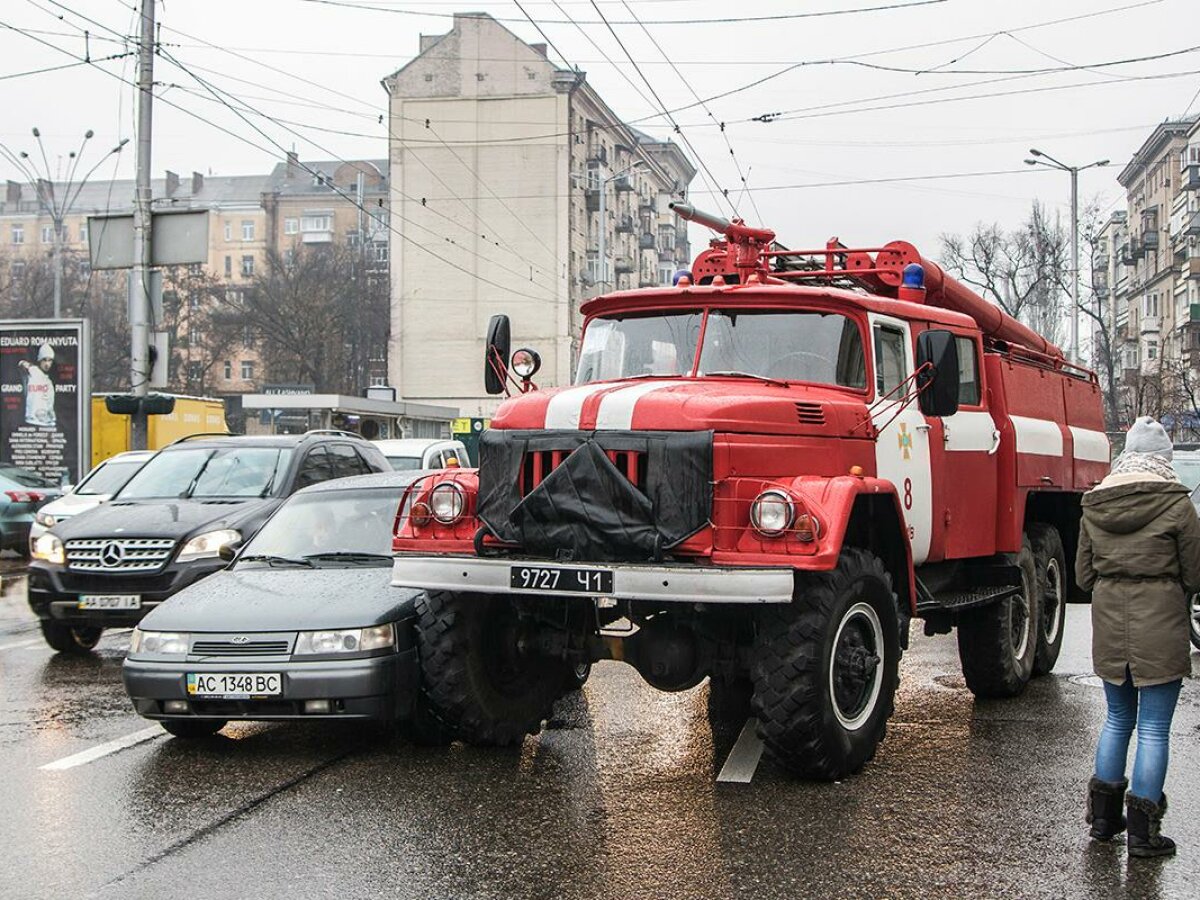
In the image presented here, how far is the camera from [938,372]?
320 inches

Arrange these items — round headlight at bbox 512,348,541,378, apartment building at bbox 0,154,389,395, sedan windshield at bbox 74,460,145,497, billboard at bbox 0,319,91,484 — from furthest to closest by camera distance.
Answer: apartment building at bbox 0,154,389,395, billboard at bbox 0,319,91,484, sedan windshield at bbox 74,460,145,497, round headlight at bbox 512,348,541,378

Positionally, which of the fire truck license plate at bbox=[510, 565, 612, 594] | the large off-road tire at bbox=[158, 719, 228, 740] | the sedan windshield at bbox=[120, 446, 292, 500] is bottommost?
the large off-road tire at bbox=[158, 719, 228, 740]

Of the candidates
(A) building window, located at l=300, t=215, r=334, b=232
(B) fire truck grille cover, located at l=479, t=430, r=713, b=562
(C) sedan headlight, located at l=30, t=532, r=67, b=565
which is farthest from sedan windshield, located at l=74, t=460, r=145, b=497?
(A) building window, located at l=300, t=215, r=334, b=232

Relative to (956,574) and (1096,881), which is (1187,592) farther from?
(956,574)

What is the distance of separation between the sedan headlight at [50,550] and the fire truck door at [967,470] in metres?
7.02

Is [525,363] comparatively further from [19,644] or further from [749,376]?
[19,644]

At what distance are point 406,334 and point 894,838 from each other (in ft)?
207

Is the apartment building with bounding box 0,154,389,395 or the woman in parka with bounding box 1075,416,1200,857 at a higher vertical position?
the apartment building with bounding box 0,154,389,395

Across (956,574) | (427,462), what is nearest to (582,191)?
(427,462)

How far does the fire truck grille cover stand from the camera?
709cm

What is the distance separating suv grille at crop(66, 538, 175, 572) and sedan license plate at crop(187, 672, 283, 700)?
4.23 m

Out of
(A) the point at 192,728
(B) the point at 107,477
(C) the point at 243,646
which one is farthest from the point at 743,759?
(B) the point at 107,477

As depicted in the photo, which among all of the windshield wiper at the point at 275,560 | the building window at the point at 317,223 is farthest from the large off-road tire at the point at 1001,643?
the building window at the point at 317,223

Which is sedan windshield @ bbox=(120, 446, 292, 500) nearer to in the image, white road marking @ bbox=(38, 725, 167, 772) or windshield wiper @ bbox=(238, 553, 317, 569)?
windshield wiper @ bbox=(238, 553, 317, 569)
